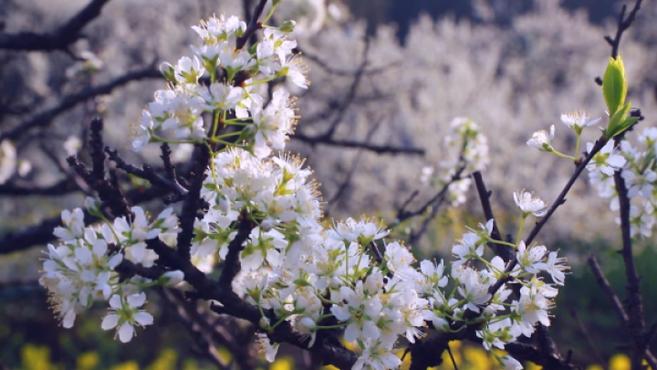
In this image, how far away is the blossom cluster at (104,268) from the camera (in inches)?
35.6

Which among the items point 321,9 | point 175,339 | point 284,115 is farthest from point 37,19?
point 284,115

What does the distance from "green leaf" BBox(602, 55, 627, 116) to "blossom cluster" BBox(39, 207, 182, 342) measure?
731 millimetres

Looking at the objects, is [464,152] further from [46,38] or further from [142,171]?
[142,171]

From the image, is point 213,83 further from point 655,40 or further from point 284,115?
point 655,40

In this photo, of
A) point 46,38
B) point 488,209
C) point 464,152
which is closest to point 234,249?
point 488,209

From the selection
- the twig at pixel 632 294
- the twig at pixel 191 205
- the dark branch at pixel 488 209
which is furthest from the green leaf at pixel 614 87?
the twig at pixel 191 205

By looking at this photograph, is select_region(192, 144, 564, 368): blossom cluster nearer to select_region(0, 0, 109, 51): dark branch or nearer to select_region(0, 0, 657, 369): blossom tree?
select_region(0, 0, 657, 369): blossom tree

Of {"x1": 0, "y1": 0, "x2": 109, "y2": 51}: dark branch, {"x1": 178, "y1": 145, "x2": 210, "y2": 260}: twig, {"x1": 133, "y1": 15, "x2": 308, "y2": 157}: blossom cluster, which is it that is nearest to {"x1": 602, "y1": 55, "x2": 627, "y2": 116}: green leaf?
{"x1": 133, "y1": 15, "x2": 308, "y2": 157}: blossom cluster

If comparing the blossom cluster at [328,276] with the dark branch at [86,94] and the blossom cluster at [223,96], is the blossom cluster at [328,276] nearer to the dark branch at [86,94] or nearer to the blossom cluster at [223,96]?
the blossom cluster at [223,96]

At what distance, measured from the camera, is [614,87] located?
3.80 ft

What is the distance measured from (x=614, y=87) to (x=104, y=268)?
856 millimetres

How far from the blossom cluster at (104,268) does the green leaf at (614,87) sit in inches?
28.8

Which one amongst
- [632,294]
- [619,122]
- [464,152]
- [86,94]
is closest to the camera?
[619,122]

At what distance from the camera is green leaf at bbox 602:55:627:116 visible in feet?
3.77
